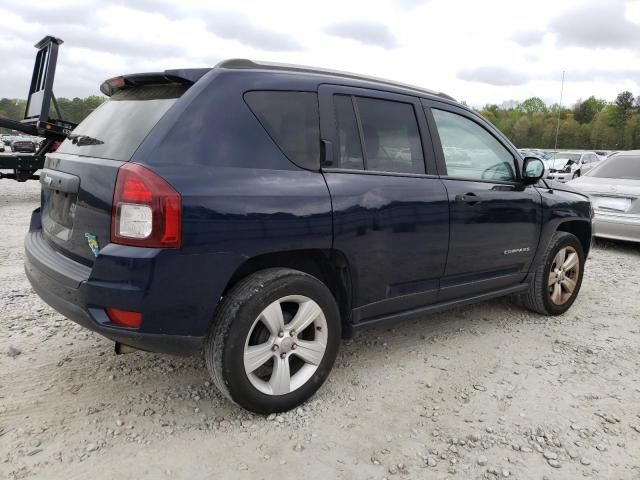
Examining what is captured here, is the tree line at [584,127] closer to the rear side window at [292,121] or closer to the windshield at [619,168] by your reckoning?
the windshield at [619,168]

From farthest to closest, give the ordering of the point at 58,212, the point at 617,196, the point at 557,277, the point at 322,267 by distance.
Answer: the point at 617,196, the point at 557,277, the point at 322,267, the point at 58,212

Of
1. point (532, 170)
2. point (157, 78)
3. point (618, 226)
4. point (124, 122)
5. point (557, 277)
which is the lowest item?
Result: point (557, 277)

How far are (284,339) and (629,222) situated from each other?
662 centimetres

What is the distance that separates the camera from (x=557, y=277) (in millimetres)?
4555

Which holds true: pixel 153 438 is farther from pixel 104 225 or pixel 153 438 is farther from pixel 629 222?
pixel 629 222

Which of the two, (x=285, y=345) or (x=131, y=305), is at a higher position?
(x=131, y=305)

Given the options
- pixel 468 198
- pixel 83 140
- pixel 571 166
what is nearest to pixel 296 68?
pixel 83 140

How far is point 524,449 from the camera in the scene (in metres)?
2.58

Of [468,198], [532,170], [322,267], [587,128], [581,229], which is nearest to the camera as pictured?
[322,267]

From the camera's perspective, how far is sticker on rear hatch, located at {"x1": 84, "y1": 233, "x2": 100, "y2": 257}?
8.00 feet

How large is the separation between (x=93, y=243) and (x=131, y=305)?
1.27 ft

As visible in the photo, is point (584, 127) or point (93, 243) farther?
point (584, 127)

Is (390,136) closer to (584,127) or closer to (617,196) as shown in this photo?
(617,196)

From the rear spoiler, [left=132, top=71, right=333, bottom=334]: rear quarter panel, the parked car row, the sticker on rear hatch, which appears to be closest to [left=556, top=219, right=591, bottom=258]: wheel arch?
[left=132, top=71, right=333, bottom=334]: rear quarter panel
